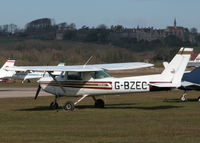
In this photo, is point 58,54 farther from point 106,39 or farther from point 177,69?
point 177,69

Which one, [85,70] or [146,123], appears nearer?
[146,123]

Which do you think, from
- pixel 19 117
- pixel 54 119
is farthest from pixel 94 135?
pixel 19 117

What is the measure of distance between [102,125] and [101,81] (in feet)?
19.7

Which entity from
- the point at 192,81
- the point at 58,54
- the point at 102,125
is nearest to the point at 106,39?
the point at 58,54

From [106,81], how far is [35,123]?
5.57m

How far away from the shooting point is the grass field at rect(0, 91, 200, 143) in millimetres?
14781

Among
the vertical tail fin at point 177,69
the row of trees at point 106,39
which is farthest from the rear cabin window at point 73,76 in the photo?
the row of trees at point 106,39

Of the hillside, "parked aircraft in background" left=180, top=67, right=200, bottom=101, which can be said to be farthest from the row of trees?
"parked aircraft in background" left=180, top=67, right=200, bottom=101

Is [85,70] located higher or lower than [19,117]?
higher

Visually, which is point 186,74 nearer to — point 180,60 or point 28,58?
point 180,60

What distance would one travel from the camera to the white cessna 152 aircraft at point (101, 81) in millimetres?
22812

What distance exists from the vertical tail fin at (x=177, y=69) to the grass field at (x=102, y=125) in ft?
4.11

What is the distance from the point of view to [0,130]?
55.1ft

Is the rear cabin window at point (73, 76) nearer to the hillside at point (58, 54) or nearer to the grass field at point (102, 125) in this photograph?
the grass field at point (102, 125)
